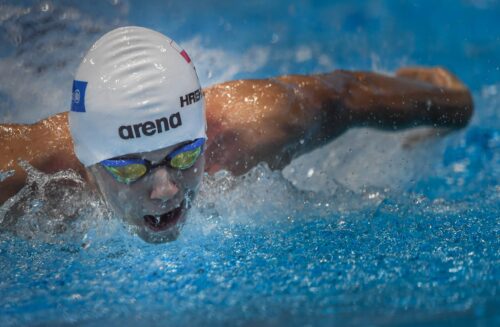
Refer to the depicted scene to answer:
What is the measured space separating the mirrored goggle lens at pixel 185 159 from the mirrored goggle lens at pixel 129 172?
0.11 meters

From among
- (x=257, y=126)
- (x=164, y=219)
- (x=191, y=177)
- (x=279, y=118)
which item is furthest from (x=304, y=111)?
(x=164, y=219)

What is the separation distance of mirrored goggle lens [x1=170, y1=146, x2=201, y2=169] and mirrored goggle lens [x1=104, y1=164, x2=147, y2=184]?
11cm

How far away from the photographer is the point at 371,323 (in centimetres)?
190

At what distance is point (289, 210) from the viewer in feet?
10.1

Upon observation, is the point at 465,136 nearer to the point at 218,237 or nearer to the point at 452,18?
the point at 452,18

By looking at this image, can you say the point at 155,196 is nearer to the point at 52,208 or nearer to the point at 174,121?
the point at 174,121

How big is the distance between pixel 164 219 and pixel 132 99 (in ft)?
1.51

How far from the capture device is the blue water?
84.6 inches

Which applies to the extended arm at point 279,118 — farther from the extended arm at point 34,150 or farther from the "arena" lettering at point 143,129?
the "arena" lettering at point 143,129

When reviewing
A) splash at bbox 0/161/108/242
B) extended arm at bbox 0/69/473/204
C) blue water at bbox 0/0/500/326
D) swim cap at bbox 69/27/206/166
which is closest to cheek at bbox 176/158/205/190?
swim cap at bbox 69/27/206/166

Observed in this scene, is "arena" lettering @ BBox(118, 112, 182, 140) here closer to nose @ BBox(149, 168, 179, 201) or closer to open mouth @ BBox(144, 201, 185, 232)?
nose @ BBox(149, 168, 179, 201)

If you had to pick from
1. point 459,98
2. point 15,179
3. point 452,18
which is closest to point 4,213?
point 15,179

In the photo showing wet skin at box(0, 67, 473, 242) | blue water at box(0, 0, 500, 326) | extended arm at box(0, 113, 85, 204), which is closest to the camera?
blue water at box(0, 0, 500, 326)

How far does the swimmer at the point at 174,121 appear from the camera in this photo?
8.11 ft
